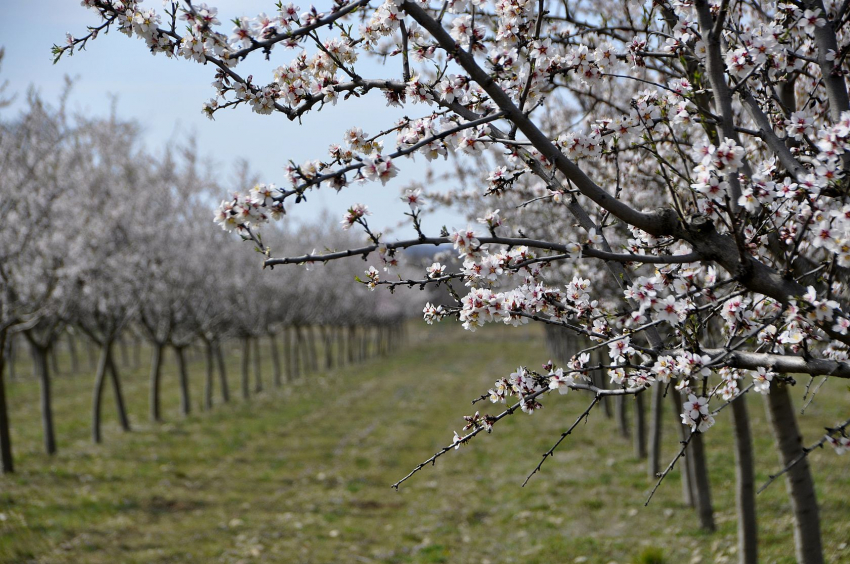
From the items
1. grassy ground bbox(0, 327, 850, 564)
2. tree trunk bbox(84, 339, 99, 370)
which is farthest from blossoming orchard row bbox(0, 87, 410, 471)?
tree trunk bbox(84, 339, 99, 370)

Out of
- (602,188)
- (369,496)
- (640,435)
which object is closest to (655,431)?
(640,435)

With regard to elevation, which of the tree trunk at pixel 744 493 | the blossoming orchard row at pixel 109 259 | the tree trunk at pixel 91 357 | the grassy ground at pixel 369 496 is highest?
the blossoming orchard row at pixel 109 259

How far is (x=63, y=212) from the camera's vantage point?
1719 centimetres

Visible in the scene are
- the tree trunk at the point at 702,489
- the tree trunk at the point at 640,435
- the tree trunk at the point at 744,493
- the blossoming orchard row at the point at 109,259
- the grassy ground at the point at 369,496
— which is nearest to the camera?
the tree trunk at the point at 744,493

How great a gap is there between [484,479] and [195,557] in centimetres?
556

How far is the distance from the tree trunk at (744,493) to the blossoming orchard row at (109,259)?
1340 cm

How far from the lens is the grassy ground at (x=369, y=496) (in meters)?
8.45

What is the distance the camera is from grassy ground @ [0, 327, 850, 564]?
27.7 ft

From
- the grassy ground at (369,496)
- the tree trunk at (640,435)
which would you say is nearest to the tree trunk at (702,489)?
the grassy ground at (369,496)

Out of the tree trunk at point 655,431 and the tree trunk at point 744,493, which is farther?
the tree trunk at point 655,431

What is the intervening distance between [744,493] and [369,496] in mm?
6822

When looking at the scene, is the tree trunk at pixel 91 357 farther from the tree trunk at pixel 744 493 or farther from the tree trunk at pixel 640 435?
the tree trunk at pixel 744 493

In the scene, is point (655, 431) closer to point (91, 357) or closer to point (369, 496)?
point (369, 496)

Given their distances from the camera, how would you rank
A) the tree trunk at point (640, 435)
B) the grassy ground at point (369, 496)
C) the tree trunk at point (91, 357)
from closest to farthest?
the grassy ground at point (369, 496) → the tree trunk at point (640, 435) → the tree trunk at point (91, 357)
